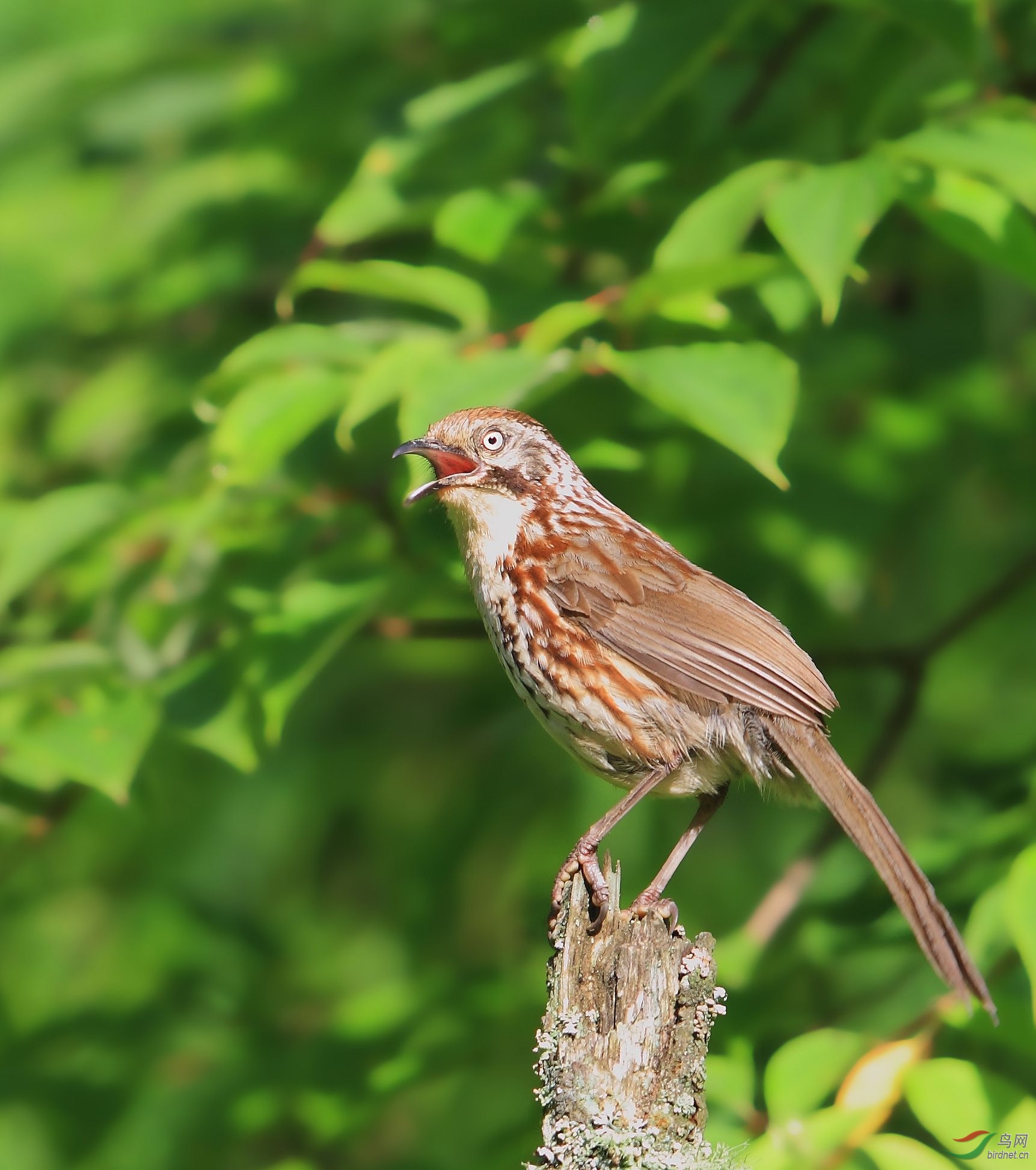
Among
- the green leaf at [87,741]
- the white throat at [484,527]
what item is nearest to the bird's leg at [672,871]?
the white throat at [484,527]

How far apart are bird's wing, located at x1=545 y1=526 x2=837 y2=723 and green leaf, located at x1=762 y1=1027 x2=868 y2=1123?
2.42 ft

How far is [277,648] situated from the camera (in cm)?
351

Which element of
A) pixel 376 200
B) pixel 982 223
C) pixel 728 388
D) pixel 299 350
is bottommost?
pixel 728 388

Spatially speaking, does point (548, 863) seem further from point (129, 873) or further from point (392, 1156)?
point (129, 873)

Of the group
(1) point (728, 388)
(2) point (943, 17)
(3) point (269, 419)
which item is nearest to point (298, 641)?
(3) point (269, 419)

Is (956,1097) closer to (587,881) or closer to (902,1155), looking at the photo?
(902,1155)

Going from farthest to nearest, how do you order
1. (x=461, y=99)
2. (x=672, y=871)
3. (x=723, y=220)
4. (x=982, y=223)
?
(x=461, y=99)
(x=672, y=871)
(x=723, y=220)
(x=982, y=223)

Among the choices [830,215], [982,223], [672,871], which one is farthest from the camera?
[672,871]

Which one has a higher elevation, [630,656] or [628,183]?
[628,183]

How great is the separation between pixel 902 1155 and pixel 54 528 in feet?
8.17

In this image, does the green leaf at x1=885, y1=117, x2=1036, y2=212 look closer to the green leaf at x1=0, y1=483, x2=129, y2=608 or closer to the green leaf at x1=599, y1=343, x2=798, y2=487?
the green leaf at x1=599, y1=343, x2=798, y2=487

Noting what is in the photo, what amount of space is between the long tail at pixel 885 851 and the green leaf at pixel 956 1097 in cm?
14

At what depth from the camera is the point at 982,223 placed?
3.27 m

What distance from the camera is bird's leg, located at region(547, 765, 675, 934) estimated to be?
3.25 metres
